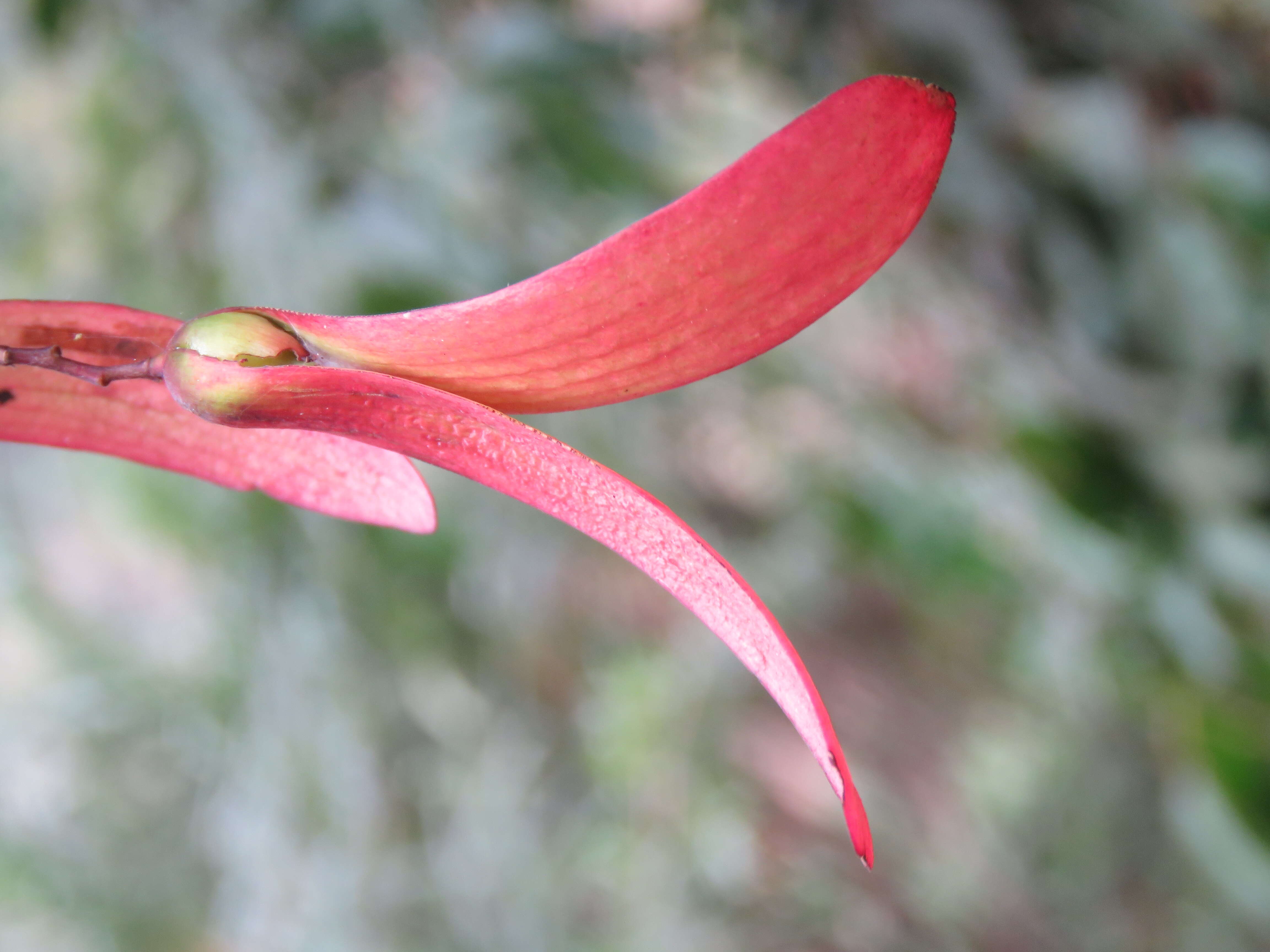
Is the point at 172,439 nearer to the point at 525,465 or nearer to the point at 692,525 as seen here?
the point at 525,465

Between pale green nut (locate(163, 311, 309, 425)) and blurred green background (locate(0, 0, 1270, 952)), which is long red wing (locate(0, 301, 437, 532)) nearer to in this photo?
pale green nut (locate(163, 311, 309, 425))

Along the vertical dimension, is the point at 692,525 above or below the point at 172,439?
below

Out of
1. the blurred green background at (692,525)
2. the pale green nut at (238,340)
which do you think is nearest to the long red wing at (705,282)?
the pale green nut at (238,340)

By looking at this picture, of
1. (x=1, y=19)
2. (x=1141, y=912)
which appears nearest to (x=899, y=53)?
(x=1, y=19)

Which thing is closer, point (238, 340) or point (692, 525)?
point (238, 340)

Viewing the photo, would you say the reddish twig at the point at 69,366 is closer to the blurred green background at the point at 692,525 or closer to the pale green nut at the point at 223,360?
the pale green nut at the point at 223,360

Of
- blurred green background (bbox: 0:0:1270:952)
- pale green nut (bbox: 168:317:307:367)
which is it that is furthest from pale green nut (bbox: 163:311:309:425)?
blurred green background (bbox: 0:0:1270:952)

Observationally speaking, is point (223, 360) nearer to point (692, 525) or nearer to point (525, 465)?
point (525, 465)

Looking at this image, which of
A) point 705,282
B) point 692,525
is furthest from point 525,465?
point 692,525
